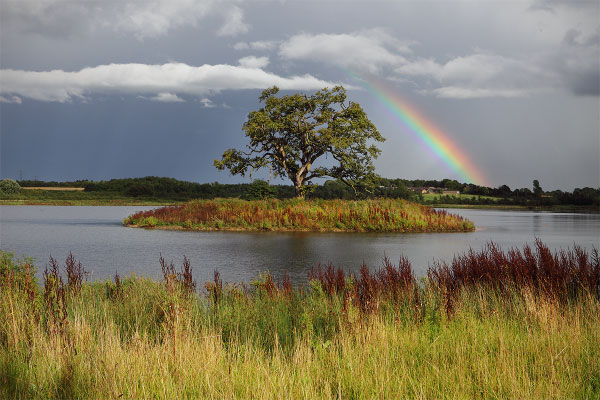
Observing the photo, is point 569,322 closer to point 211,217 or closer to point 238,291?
point 238,291

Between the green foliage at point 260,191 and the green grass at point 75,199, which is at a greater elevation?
the green foliage at point 260,191

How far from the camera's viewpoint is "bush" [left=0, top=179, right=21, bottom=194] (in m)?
90.6

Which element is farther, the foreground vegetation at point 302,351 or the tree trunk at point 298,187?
the tree trunk at point 298,187

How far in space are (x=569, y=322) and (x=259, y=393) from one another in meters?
5.09

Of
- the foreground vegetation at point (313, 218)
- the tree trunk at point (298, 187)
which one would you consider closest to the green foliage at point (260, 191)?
the tree trunk at point (298, 187)

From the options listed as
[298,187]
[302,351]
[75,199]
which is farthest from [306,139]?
[75,199]

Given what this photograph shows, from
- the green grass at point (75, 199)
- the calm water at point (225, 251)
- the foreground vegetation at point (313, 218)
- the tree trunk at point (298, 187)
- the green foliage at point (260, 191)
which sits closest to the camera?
the calm water at point (225, 251)

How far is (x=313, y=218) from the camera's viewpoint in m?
31.0

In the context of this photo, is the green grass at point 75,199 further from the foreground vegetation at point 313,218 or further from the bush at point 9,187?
the foreground vegetation at point 313,218

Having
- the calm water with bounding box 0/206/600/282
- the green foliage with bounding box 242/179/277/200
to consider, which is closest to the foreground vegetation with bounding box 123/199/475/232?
the green foliage with bounding box 242/179/277/200

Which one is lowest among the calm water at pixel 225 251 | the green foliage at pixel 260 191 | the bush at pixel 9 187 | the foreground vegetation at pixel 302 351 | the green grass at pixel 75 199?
the calm water at pixel 225 251

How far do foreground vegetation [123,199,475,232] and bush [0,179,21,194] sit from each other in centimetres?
7195

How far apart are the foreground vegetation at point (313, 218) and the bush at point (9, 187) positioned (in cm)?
7195

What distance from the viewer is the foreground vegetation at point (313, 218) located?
30.3 m
